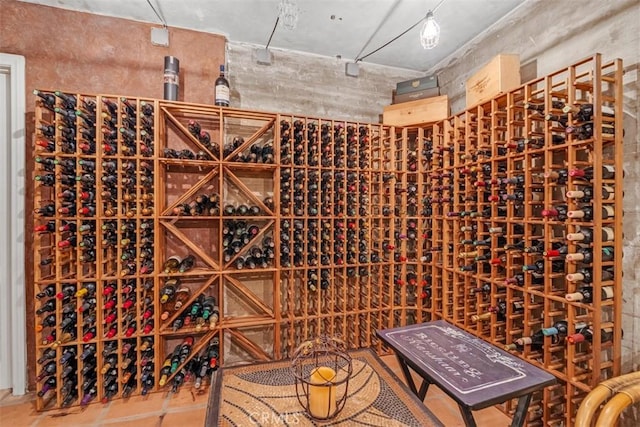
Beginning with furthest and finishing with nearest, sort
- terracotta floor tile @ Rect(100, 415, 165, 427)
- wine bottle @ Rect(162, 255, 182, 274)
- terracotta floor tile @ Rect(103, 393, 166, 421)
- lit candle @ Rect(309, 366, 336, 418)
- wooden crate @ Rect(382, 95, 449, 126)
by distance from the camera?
wooden crate @ Rect(382, 95, 449, 126) < wine bottle @ Rect(162, 255, 182, 274) < terracotta floor tile @ Rect(103, 393, 166, 421) < terracotta floor tile @ Rect(100, 415, 165, 427) < lit candle @ Rect(309, 366, 336, 418)

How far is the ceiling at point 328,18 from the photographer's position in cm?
203

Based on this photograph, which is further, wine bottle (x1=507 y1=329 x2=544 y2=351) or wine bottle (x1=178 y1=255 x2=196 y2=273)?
wine bottle (x1=178 y1=255 x2=196 y2=273)

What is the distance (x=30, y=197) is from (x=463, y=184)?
10.8 ft

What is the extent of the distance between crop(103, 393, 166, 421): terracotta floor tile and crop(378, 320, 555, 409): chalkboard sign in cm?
166

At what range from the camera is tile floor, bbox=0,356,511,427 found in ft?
5.84

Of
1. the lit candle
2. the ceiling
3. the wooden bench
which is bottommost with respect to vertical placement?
the wooden bench

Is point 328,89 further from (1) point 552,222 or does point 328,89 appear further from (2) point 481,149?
(1) point 552,222

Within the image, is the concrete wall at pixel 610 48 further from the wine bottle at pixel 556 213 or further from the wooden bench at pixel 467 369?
the wooden bench at pixel 467 369

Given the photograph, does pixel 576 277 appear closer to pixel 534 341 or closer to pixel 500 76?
pixel 534 341

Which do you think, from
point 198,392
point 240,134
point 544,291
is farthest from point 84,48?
point 544,291

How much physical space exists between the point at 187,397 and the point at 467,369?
1914 mm

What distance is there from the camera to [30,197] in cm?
204

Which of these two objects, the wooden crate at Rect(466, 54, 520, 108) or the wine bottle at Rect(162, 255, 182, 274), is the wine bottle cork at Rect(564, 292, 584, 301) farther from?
the wine bottle at Rect(162, 255, 182, 274)

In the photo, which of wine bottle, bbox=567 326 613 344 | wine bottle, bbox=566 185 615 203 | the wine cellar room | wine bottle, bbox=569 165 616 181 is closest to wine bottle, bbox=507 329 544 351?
the wine cellar room
